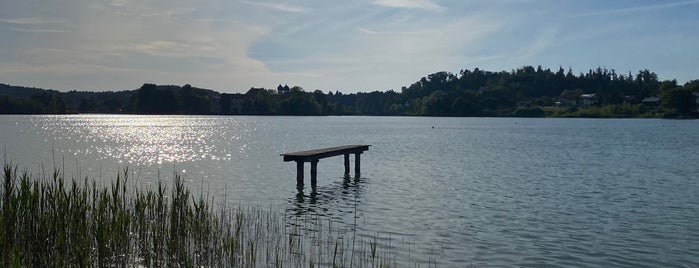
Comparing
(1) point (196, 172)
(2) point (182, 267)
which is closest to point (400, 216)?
(2) point (182, 267)

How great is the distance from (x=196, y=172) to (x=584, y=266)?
25728 mm

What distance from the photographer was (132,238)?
1328cm

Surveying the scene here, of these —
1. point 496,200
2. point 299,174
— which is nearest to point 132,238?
point 299,174

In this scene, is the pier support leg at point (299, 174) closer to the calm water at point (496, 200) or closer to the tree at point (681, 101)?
the calm water at point (496, 200)

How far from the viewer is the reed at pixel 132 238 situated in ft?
35.6

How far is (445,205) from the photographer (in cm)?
2183

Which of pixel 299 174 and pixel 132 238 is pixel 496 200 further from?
pixel 132 238

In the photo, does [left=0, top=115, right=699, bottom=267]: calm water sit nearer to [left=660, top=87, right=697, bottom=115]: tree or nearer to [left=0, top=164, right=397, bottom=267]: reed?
[left=0, top=164, right=397, bottom=267]: reed

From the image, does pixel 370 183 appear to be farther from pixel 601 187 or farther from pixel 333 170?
pixel 601 187

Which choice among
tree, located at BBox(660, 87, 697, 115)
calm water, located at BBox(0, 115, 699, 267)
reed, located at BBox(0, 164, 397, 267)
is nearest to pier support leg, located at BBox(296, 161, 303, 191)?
calm water, located at BBox(0, 115, 699, 267)

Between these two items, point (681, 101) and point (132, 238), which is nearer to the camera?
point (132, 238)

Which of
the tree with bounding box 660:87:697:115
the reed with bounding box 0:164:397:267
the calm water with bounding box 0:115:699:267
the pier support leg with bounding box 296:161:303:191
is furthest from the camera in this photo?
the tree with bounding box 660:87:697:115

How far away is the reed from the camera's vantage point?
10.9 metres

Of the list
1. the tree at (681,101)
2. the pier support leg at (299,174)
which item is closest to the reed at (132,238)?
the pier support leg at (299,174)
